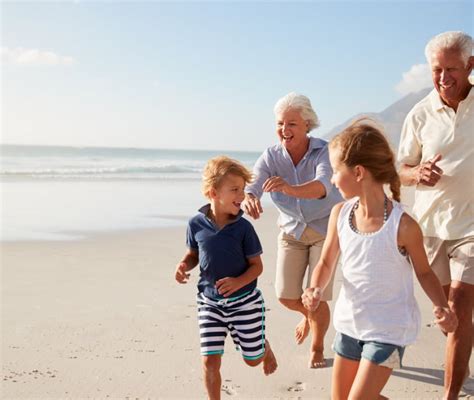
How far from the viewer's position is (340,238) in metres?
3.11

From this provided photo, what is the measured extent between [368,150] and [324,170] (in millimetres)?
1490

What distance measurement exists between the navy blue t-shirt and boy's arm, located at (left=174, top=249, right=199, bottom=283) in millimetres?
100

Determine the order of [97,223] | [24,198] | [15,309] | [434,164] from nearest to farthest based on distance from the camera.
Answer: [434,164] < [15,309] < [97,223] < [24,198]

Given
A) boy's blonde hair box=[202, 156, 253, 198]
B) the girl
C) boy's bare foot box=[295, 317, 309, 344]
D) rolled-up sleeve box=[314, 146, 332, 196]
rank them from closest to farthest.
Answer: the girl
boy's blonde hair box=[202, 156, 253, 198]
rolled-up sleeve box=[314, 146, 332, 196]
boy's bare foot box=[295, 317, 309, 344]

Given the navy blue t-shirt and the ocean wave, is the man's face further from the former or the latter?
the ocean wave

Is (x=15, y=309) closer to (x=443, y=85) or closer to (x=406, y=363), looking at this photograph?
(x=406, y=363)

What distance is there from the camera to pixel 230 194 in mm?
3754

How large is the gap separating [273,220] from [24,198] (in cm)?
653

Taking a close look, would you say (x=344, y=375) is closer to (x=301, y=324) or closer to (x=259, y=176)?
(x=301, y=324)

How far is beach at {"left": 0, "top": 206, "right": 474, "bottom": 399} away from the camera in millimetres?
4242

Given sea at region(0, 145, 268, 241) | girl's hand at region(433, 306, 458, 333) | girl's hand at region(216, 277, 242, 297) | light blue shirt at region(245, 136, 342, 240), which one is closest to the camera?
girl's hand at region(433, 306, 458, 333)

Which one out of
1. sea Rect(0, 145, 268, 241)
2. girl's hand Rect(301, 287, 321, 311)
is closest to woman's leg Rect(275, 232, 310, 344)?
girl's hand Rect(301, 287, 321, 311)

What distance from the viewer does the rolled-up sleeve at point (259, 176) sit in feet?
14.6

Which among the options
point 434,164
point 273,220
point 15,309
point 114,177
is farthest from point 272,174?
A: point 114,177
